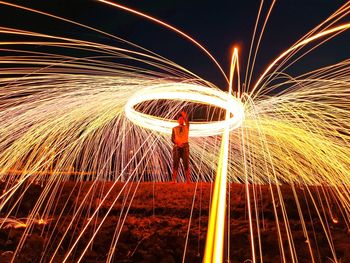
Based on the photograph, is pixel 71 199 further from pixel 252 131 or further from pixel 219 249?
pixel 219 249

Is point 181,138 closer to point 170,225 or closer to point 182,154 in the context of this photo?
point 182,154

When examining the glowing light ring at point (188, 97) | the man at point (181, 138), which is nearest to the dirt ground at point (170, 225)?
the man at point (181, 138)

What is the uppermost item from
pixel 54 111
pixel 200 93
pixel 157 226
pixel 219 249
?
pixel 200 93

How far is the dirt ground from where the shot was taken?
5098 millimetres

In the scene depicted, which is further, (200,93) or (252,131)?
(252,131)

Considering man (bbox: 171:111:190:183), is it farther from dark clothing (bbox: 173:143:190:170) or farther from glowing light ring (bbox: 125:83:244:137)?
glowing light ring (bbox: 125:83:244:137)

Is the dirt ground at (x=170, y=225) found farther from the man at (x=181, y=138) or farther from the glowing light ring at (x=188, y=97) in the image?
the glowing light ring at (x=188, y=97)

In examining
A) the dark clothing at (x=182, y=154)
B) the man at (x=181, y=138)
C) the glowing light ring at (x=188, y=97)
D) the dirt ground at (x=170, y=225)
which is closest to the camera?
the dirt ground at (x=170, y=225)

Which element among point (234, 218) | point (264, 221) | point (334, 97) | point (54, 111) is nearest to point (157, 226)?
point (234, 218)

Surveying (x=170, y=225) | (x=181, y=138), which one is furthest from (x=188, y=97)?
(x=170, y=225)

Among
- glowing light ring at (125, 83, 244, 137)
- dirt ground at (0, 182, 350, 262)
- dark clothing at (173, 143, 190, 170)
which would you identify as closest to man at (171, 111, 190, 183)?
dark clothing at (173, 143, 190, 170)

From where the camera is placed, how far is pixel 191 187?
7.89 metres

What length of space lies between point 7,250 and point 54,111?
2595 mm

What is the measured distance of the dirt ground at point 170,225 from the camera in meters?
5.10
